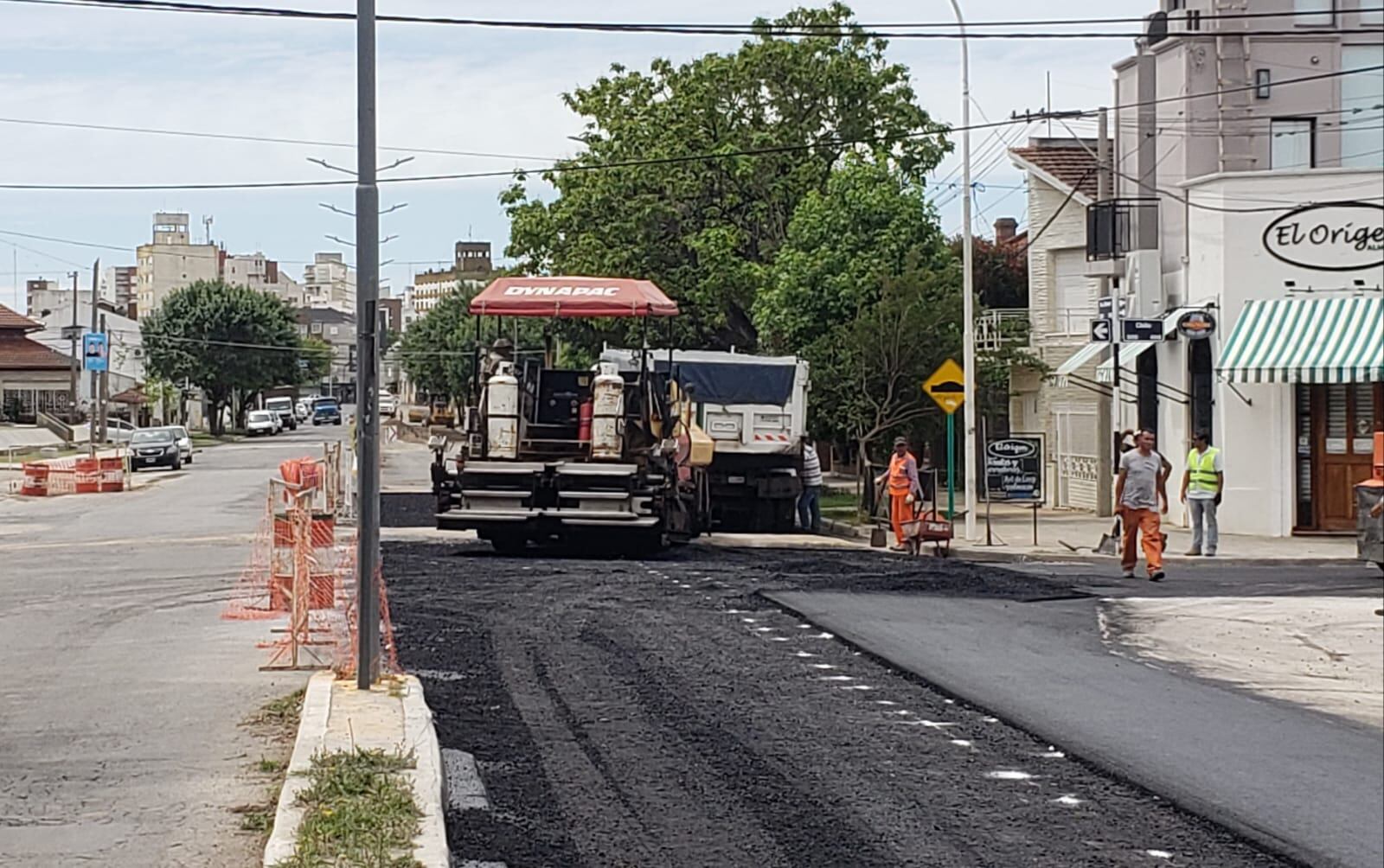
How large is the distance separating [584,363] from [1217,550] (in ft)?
47.6

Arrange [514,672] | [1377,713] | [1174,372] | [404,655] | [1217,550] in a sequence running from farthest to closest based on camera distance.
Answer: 1. [1217,550]
2. [404,655]
3. [514,672]
4. [1174,372]
5. [1377,713]

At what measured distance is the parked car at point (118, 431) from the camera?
78800 millimetres

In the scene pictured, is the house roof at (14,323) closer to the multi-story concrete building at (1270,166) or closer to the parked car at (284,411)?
the parked car at (284,411)

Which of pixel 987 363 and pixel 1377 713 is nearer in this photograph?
pixel 1377 713

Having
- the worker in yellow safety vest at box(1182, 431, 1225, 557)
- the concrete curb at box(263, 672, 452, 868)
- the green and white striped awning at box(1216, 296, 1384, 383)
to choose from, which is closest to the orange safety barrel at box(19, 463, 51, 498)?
the worker in yellow safety vest at box(1182, 431, 1225, 557)

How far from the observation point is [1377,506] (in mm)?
3131

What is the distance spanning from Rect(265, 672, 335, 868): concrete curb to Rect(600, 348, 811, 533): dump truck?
18254 mm

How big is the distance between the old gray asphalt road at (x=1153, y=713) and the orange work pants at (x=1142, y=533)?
232cm

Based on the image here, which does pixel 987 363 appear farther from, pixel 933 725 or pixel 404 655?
pixel 933 725

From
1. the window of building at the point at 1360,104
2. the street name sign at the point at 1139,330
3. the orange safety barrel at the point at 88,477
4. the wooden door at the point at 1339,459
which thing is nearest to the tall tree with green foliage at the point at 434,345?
the orange safety barrel at the point at 88,477

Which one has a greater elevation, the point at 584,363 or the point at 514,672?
the point at 584,363

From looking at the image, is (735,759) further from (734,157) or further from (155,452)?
(155,452)

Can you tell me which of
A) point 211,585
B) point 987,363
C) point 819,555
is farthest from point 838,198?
point 211,585

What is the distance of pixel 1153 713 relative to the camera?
7.72 meters
